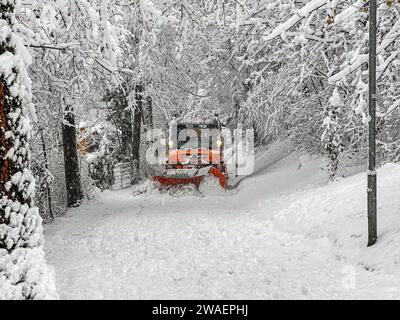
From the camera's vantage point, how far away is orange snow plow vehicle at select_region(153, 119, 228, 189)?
1559 cm

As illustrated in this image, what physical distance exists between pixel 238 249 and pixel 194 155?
9633mm

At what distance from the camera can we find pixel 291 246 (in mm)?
8188

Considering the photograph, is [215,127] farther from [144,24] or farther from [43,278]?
[43,278]

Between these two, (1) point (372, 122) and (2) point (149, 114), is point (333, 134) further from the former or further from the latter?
(2) point (149, 114)

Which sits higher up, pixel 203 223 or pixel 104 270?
pixel 104 270

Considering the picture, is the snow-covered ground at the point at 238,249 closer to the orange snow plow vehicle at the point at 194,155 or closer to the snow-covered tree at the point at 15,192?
the snow-covered tree at the point at 15,192

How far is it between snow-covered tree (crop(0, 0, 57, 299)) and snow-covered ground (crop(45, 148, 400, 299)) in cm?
149

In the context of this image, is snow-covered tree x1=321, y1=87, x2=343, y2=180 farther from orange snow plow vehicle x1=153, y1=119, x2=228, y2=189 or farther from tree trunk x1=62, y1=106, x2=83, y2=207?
tree trunk x1=62, y1=106, x2=83, y2=207

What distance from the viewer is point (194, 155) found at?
691 inches

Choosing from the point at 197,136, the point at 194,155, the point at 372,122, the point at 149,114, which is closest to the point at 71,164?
the point at 194,155

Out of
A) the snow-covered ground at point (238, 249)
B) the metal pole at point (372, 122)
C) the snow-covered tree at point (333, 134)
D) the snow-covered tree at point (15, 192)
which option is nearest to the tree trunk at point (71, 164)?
the snow-covered ground at point (238, 249)

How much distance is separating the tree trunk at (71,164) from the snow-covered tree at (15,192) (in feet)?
30.5
